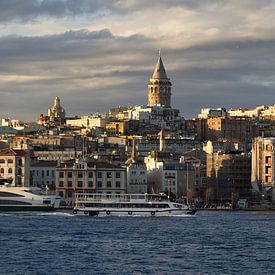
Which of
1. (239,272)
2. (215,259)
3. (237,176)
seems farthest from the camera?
(237,176)

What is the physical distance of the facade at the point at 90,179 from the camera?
379 feet

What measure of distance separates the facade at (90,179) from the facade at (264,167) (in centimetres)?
1388

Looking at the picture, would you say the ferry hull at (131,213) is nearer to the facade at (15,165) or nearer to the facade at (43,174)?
the facade at (15,165)

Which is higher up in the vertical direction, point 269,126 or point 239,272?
point 269,126

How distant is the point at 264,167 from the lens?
120 metres

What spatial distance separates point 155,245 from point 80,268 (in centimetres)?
1125

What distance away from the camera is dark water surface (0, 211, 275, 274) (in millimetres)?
49656

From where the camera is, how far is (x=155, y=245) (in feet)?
197

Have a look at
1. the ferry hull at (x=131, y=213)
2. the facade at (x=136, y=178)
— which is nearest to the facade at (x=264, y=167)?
the facade at (x=136, y=178)

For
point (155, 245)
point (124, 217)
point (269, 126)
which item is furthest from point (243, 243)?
point (269, 126)

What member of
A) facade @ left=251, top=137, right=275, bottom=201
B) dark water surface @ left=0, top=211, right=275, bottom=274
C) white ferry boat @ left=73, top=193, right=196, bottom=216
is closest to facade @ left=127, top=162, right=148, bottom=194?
facade @ left=251, top=137, right=275, bottom=201

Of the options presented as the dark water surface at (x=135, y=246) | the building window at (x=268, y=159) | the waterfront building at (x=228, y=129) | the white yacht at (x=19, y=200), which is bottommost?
the dark water surface at (x=135, y=246)

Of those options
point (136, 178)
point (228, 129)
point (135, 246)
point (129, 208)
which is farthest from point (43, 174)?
point (135, 246)

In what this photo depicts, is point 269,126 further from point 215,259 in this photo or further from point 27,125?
point 215,259
